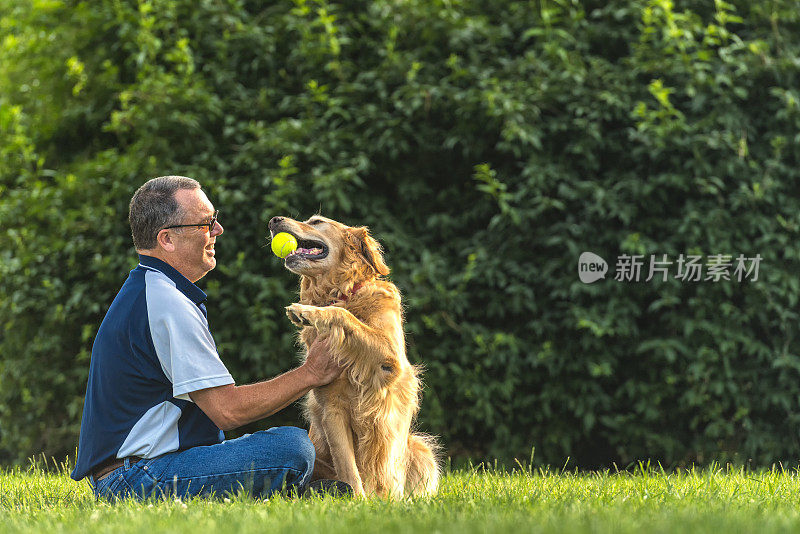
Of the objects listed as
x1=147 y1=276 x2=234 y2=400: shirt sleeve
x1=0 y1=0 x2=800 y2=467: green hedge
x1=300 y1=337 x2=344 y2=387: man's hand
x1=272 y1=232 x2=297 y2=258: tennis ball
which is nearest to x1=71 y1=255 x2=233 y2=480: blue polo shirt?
x1=147 y1=276 x2=234 y2=400: shirt sleeve

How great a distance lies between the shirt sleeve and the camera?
10.4 feet

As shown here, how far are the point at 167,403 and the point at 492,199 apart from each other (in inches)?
113

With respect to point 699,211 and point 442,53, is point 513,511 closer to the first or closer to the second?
point 699,211

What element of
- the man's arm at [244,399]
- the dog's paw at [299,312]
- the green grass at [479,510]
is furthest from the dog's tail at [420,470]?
the dog's paw at [299,312]

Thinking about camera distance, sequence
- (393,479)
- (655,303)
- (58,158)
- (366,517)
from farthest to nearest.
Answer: (58,158) → (655,303) → (393,479) → (366,517)

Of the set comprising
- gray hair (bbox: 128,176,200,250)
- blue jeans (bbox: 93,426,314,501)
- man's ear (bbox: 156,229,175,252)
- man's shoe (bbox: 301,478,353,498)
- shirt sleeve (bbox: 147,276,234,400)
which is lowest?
man's shoe (bbox: 301,478,353,498)

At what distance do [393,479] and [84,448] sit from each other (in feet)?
4.31

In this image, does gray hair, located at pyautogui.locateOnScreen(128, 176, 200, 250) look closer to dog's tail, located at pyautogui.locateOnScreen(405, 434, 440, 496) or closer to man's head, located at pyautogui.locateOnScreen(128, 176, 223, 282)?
man's head, located at pyautogui.locateOnScreen(128, 176, 223, 282)

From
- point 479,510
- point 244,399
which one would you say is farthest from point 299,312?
point 479,510

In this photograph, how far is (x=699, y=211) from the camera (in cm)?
525

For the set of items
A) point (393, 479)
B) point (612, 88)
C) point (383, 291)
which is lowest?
point (393, 479)

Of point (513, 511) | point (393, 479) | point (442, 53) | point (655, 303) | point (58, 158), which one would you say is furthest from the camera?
point (58, 158)

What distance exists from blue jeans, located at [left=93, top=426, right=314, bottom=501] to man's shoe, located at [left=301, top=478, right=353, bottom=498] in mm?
88

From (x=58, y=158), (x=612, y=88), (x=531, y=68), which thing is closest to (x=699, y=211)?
(x=612, y=88)
